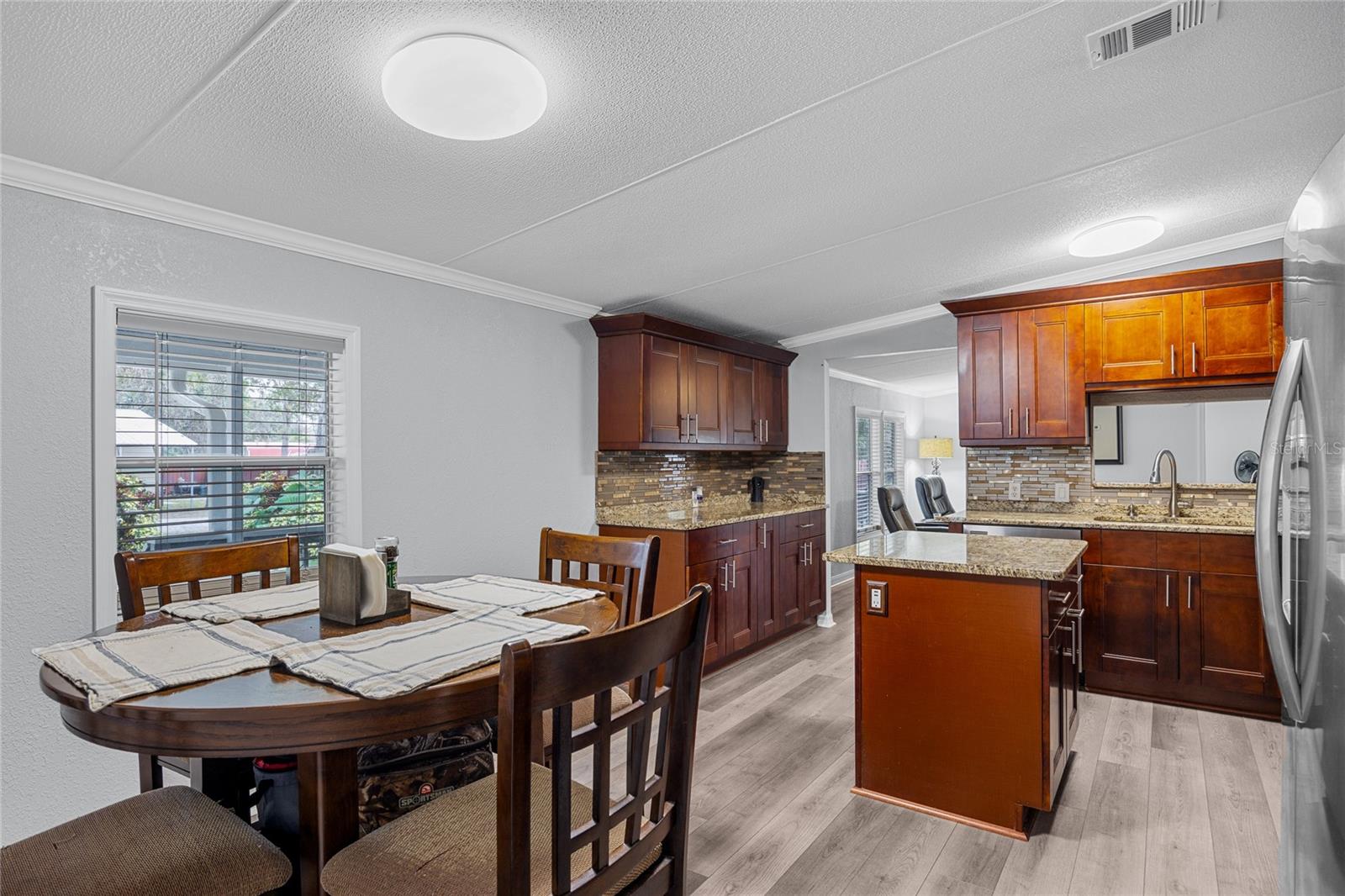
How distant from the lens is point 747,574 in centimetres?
443

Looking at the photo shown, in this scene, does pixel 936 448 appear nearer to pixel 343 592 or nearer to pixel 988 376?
pixel 988 376

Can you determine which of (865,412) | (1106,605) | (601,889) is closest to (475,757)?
(601,889)

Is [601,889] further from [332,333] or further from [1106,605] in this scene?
[1106,605]

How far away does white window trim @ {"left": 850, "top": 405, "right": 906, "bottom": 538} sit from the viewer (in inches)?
300

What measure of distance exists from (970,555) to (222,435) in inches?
115

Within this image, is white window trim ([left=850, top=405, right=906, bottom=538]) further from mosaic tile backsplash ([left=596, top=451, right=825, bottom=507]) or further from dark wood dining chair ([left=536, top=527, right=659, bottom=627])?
dark wood dining chair ([left=536, top=527, right=659, bottom=627])

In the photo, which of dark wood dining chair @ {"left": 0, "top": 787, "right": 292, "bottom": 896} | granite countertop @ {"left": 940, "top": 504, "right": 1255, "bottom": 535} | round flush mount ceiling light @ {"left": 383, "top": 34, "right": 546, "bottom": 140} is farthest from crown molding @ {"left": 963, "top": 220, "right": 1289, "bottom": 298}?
dark wood dining chair @ {"left": 0, "top": 787, "right": 292, "bottom": 896}

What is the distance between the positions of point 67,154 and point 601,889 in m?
2.54

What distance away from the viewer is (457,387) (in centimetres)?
339

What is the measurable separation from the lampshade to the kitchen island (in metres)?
6.49

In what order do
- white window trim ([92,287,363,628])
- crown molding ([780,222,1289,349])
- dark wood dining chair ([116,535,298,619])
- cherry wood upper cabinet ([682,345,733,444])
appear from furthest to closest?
cherry wood upper cabinet ([682,345,733,444])
crown molding ([780,222,1289,349])
white window trim ([92,287,363,628])
dark wood dining chair ([116,535,298,619])

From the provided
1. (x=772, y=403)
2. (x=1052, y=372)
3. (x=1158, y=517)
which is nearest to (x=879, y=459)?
(x=772, y=403)

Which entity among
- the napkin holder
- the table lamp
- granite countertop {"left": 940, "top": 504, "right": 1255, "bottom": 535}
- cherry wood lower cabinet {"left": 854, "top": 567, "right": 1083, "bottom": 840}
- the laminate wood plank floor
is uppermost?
the table lamp

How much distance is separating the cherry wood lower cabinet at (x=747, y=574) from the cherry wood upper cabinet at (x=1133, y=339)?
2.05 m
